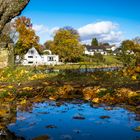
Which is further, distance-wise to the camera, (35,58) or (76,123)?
(35,58)

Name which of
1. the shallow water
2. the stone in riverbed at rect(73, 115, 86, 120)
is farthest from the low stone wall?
the stone in riverbed at rect(73, 115, 86, 120)

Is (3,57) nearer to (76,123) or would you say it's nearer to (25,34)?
(76,123)

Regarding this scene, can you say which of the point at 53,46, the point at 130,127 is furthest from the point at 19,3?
the point at 53,46

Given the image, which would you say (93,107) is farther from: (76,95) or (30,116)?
(76,95)

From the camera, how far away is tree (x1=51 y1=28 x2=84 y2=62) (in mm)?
Result: 118012

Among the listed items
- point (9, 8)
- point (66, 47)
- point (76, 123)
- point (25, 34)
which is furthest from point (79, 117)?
point (66, 47)

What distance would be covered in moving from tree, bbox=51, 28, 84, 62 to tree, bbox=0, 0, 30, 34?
106574 millimetres

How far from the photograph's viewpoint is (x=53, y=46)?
127062mm

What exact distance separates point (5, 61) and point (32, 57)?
7151 cm

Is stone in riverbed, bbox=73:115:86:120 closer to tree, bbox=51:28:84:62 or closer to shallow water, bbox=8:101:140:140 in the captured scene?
shallow water, bbox=8:101:140:140

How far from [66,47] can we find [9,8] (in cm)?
10862

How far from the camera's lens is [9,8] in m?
9.73

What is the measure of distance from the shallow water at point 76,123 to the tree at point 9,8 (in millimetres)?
2801

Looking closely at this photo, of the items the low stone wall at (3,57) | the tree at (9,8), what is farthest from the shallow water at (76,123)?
the low stone wall at (3,57)
